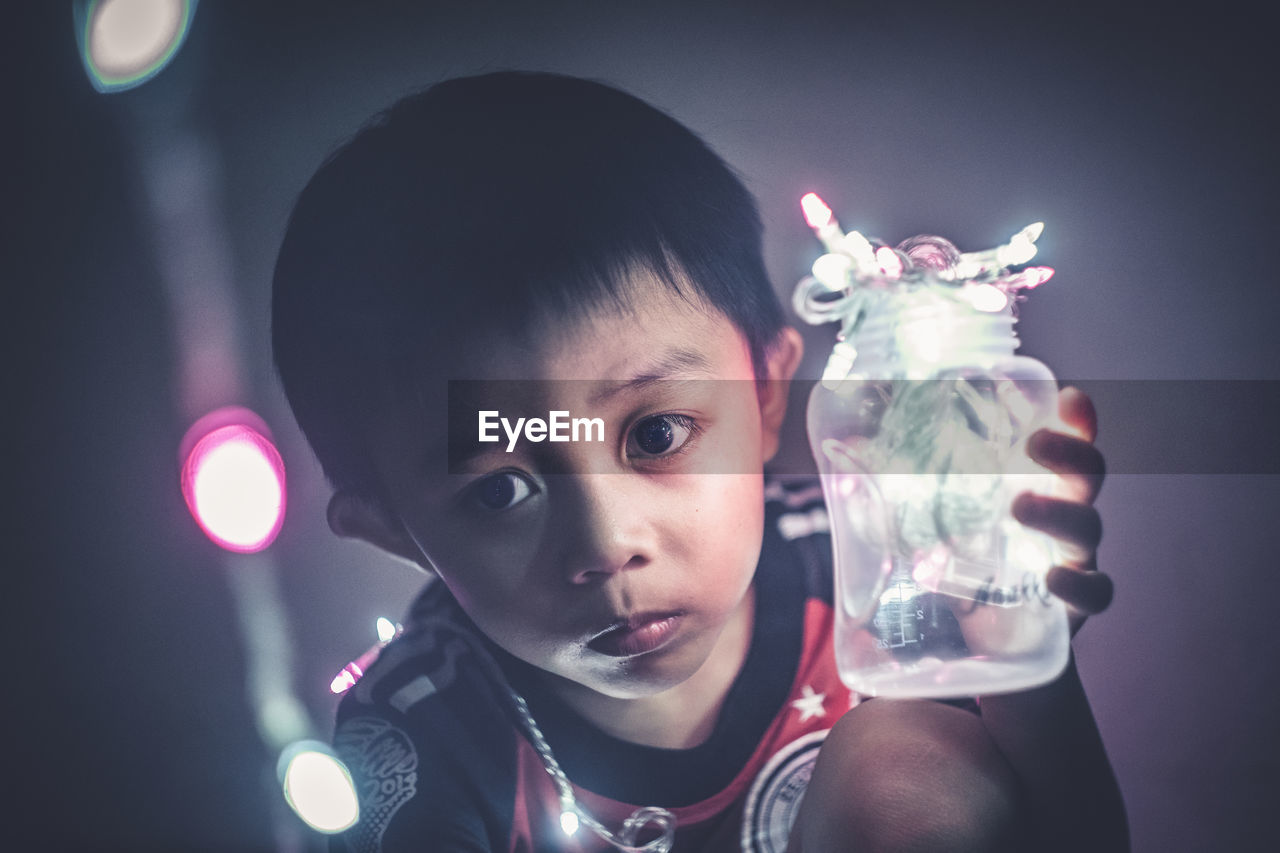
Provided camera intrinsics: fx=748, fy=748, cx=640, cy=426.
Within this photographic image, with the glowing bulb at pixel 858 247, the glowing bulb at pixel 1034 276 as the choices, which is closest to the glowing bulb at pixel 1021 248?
the glowing bulb at pixel 1034 276

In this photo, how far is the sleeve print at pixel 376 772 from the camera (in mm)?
802

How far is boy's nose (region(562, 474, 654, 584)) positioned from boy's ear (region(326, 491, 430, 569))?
0.21 m

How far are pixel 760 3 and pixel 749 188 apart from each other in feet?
0.69

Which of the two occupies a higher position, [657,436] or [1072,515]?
[657,436]

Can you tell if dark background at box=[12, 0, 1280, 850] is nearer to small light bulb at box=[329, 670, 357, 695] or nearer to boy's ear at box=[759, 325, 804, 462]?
boy's ear at box=[759, 325, 804, 462]

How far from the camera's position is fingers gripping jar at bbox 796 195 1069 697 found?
0.67 m

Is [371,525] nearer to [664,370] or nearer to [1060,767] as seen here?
[664,370]

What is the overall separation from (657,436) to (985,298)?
0.33 metres

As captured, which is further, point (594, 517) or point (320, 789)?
point (320, 789)

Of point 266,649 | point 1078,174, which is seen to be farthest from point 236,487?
point 1078,174

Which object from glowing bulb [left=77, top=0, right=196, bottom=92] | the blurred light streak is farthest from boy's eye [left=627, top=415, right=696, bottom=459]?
glowing bulb [left=77, top=0, right=196, bottom=92]

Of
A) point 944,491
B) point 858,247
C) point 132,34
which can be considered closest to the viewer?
point 944,491

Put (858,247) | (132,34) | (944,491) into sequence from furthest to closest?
(132,34) < (858,247) < (944,491)

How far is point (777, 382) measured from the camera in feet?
2.71
